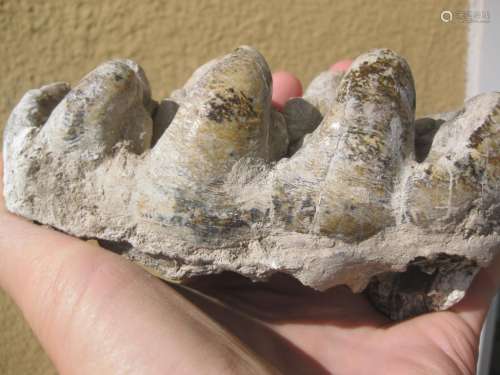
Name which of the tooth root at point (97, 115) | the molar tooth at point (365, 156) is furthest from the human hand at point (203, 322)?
the molar tooth at point (365, 156)

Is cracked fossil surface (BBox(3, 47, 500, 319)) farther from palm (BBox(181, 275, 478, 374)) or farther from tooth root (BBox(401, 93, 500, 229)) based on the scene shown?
palm (BBox(181, 275, 478, 374))

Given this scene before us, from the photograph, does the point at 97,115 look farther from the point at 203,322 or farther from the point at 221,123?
the point at 203,322

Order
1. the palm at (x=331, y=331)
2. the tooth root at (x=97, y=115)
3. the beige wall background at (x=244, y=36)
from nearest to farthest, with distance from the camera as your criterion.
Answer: the tooth root at (x=97, y=115)
the palm at (x=331, y=331)
the beige wall background at (x=244, y=36)

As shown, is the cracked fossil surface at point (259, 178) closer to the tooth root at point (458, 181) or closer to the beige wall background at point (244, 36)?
the tooth root at point (458, 181)

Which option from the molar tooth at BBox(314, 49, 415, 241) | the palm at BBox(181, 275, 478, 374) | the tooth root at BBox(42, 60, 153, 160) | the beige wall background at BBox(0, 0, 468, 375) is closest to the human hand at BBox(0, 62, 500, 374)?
the palm at BBox(181, 275, 478, 374)

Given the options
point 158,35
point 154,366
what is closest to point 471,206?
point 154,366

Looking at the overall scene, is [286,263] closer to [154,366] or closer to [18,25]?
[154,366]
